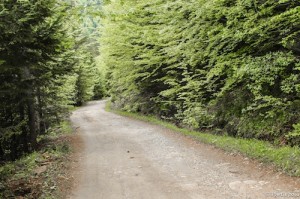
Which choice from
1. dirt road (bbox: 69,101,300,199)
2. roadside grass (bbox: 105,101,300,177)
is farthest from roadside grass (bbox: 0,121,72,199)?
roadside grass (bbox: 105,101,300,177)

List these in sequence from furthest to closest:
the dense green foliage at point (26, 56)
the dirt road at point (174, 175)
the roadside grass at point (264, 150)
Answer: the dense green foliage at point (26, 56) → the roadside grass at point (264, 150) → the dirt road at point (174, 175)

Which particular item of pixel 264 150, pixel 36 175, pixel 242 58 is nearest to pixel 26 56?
pixel 36 175

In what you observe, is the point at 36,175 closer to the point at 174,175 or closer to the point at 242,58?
the point at 174,175

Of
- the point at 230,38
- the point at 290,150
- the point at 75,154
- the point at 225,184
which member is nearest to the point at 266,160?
the point at 290,150

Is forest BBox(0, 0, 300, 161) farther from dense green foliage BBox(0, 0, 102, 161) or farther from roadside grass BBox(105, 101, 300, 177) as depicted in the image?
roadside grass BBox(105, 101, 300, 177)

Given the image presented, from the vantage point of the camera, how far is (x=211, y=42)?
10.4 meters

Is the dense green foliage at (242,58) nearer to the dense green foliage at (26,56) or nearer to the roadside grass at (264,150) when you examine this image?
the roadside grass at (264,150)

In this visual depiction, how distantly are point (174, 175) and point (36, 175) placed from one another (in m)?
4.17

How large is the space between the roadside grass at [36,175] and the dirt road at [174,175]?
703 millimetres

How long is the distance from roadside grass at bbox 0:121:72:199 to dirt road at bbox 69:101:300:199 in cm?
70

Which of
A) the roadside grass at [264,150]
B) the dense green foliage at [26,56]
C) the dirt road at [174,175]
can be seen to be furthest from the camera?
the dense green foliage at [26,56]

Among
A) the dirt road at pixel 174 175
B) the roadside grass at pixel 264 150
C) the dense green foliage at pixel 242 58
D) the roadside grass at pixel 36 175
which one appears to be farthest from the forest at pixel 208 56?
the dirt road at pixel 174 175

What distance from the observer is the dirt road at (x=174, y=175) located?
6.82 meters

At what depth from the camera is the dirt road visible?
269 inches
